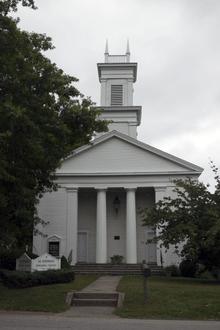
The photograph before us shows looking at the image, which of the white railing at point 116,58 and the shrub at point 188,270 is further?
the white railing at point 116,58

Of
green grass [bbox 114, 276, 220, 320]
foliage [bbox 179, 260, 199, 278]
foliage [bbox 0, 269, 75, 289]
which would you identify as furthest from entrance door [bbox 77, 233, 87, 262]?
green grass [bbox 114, 276, 220, 320]

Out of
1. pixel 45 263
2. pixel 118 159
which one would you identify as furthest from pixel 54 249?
pixel 45 263

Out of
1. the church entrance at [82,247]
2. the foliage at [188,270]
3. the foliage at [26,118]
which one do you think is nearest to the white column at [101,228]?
the church entrance at [82,247]

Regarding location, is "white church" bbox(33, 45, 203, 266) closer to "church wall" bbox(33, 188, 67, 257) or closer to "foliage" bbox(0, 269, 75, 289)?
"church wall" bbox(33, 188, 67, 257)

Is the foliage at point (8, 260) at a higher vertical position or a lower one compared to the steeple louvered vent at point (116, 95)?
lower

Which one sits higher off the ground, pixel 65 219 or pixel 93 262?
pixel 65 219

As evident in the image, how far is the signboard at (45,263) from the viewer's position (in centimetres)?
1630

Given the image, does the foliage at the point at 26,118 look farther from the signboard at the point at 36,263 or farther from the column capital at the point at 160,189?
the column capital at the point at 160,189

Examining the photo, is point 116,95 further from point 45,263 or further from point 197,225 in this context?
point 45,263

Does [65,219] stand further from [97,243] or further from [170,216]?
[170,216]

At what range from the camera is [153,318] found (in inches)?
385

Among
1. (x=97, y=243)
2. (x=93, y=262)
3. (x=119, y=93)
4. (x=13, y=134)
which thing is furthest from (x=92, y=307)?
(x=119, y=93)

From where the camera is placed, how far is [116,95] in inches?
1446

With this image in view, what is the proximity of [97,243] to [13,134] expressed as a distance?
15850 millimetres
